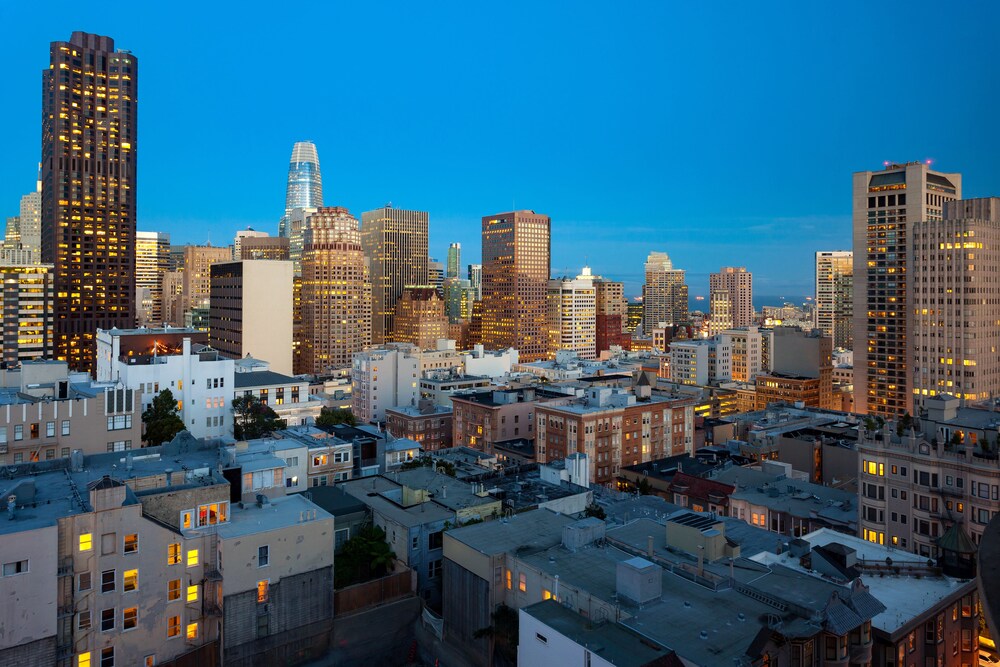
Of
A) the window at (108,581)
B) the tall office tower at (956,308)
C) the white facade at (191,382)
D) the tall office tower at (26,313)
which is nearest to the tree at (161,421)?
the white facade at (191,382)

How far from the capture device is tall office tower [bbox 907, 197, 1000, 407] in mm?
145250

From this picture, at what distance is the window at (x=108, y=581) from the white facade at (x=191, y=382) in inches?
2233

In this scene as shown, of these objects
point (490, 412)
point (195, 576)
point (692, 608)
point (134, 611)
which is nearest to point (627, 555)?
point (692, 608)

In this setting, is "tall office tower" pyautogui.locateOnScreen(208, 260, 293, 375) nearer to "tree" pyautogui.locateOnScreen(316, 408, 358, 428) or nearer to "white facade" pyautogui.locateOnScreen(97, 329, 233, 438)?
"white facade" pyautogui.locateOnScreen(97, 329, 233, 438)

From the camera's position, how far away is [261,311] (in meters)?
181

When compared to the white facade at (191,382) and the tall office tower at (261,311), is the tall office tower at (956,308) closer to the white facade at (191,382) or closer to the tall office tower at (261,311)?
the white facade at (191,382)

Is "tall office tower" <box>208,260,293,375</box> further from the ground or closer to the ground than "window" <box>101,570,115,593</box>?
further from the ground

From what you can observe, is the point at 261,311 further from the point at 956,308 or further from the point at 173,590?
the point at 956,308

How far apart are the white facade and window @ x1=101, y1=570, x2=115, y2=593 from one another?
186 feet

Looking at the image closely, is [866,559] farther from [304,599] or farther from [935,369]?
[935,369]

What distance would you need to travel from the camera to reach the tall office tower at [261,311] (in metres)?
179

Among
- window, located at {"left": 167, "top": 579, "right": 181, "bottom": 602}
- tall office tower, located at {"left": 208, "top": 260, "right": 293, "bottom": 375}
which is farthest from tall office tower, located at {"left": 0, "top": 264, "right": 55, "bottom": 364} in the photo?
window, located at {"left": 167, "top": 579, "right": 181, "bottom": 602}

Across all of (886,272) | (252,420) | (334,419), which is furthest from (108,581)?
(886,272)

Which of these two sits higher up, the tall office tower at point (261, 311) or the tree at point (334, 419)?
the tall office tower at point (261, 311)
